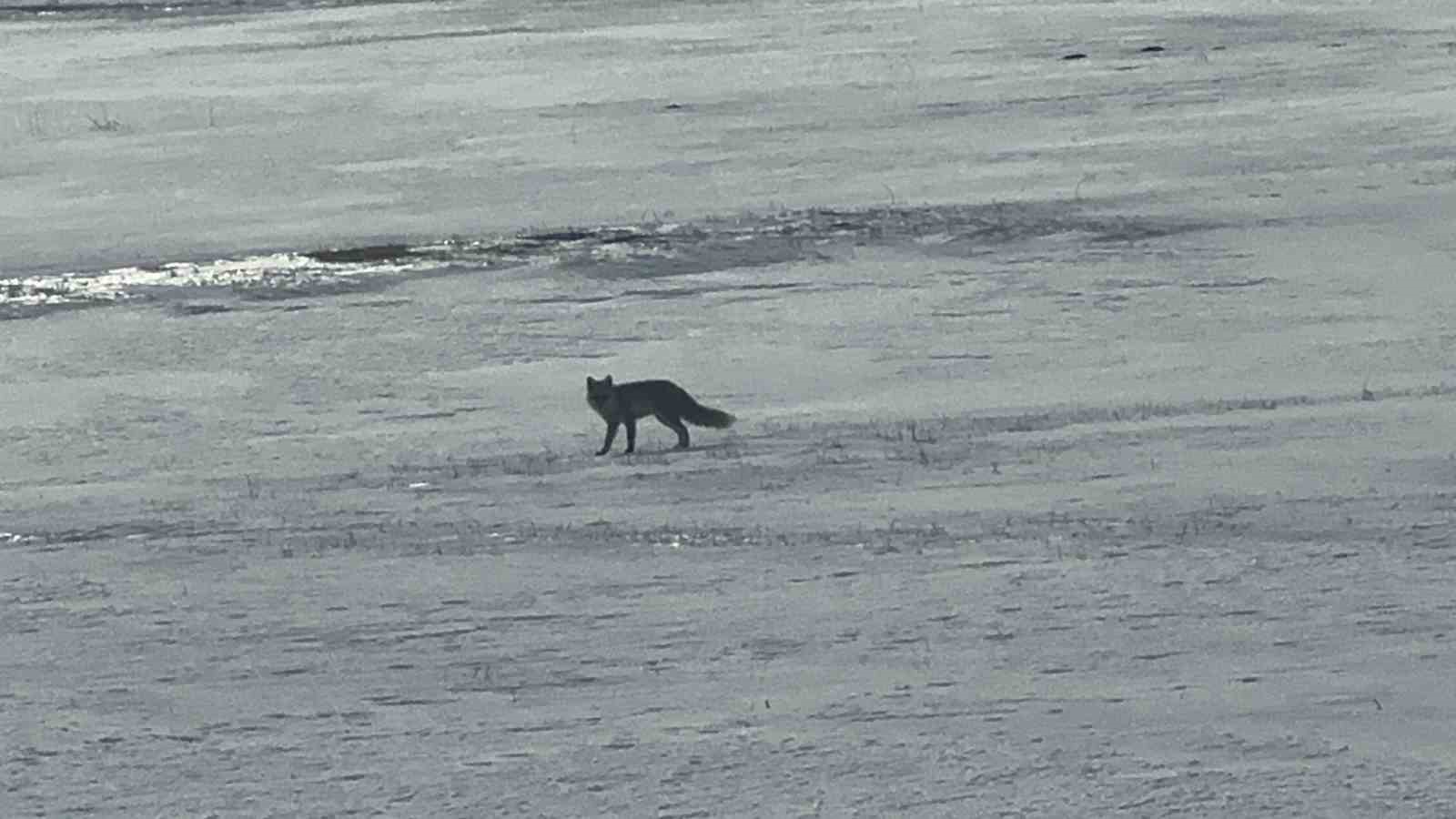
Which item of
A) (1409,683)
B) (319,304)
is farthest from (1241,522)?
(319,304)

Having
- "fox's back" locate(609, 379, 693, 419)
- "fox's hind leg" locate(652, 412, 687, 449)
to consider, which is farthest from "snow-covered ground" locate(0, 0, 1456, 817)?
"fox's back" locate(609, 379, 693, 419)

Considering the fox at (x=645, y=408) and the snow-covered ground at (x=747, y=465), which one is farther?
the fox at (x=645, y=408)

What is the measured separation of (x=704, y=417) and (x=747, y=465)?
444 millimetres

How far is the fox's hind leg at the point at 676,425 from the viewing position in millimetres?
9234

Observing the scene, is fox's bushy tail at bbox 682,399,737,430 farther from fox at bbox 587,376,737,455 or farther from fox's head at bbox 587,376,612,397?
fox's head at bbox 587,376,612,397

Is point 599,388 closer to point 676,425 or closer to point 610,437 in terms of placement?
point 610,437

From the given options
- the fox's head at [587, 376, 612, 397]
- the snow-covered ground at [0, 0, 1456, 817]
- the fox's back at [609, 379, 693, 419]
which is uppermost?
the fox's head at [587, 376, 612, 397]

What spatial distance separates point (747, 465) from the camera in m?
8.95

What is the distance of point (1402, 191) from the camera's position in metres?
15.8

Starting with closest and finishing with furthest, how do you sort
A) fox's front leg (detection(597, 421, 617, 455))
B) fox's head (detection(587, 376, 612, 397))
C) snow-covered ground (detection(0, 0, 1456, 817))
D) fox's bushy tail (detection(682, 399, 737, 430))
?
snow-covered ground (detection(0, 0, 1456, 817)) → fox's head (detection(587, 376, 612, 397)) → fox's front leg (detection(597, 421, 617, 455)) → fox's bushy tail (detection(682, 399, 737, 430))

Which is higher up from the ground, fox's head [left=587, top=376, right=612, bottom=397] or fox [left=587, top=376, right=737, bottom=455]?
fox's head [left=587, top=376, right=612, bottom=397]

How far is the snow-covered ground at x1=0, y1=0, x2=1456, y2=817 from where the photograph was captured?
19.2ft

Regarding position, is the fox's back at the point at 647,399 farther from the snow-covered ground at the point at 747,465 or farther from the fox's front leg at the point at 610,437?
the snow-covered ground at the point at 747,465

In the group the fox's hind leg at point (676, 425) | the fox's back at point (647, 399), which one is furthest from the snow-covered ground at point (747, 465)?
the fox's back at point (647, 399)
